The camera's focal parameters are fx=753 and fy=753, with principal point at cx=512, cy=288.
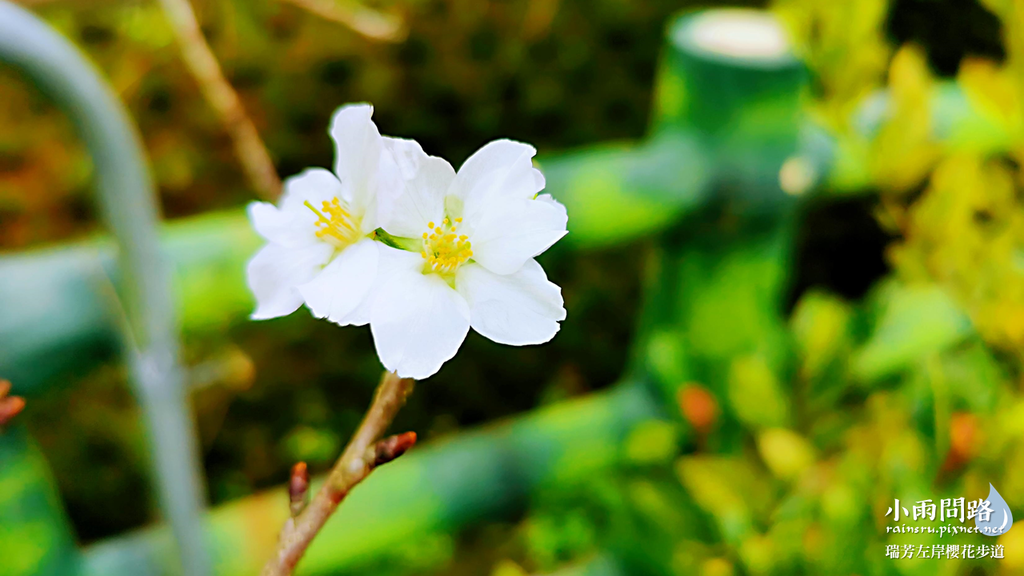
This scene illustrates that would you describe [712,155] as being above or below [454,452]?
above

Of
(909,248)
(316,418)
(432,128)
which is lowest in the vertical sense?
(316,418)

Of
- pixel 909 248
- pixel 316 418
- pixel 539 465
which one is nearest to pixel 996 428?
pixel 909 248

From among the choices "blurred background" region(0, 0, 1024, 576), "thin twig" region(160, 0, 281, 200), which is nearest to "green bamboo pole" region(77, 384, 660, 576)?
"blurred background" region(0, 0, 1024, 576)

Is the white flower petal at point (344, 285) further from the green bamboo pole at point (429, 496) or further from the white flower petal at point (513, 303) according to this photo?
the green bamboo pole at point (429, 496)

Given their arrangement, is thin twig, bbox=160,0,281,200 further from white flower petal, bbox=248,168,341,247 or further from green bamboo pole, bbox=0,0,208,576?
white flower petal, bbox=248,168,341,247

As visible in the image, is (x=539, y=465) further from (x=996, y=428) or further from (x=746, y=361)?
(x=996, y=428)

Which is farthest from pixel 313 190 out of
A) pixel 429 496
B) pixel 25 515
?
pixel 429 496
